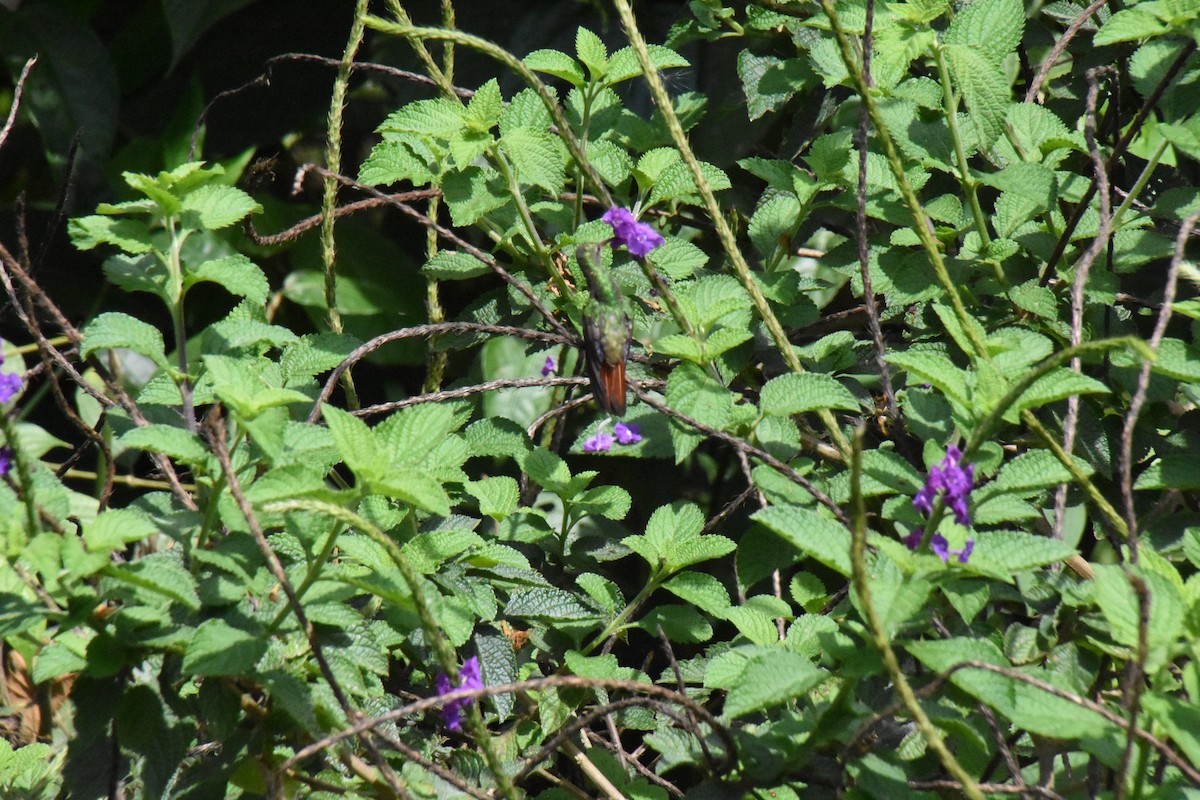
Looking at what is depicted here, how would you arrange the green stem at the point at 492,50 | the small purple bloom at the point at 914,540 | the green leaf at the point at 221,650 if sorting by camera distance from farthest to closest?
the green stem at the point at 492,50
the small purple bloom at the point at 914,540
the green leaf at the point at 221,650

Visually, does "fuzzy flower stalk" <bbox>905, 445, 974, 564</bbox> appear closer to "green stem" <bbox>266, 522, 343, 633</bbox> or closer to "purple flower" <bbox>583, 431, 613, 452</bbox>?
"purple flower" <bbox>583, 431, 613, 452</bbox>

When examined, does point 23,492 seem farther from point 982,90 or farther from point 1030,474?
point 982,90

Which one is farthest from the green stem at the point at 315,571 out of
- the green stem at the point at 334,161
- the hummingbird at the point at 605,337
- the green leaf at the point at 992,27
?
the green leaf at the point at 992,27

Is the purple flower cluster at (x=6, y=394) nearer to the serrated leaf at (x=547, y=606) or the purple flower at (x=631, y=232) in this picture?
the serrated leaf at (x=547, y=606)

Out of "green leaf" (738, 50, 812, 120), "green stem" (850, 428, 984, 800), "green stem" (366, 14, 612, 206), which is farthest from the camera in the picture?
"green leaf" (738, 50, 812, 120)

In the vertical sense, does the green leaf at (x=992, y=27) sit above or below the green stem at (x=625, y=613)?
above

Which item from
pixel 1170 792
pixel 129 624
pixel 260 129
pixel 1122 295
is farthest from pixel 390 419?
pixel 260 129

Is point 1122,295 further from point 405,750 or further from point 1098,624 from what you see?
point 405,750

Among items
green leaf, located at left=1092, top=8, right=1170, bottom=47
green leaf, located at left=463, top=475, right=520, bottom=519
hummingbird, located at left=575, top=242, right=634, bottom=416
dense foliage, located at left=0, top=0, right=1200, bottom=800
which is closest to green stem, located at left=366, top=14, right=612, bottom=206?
dense foliage, located at left=0, top=0, right=1200, bottom=800
